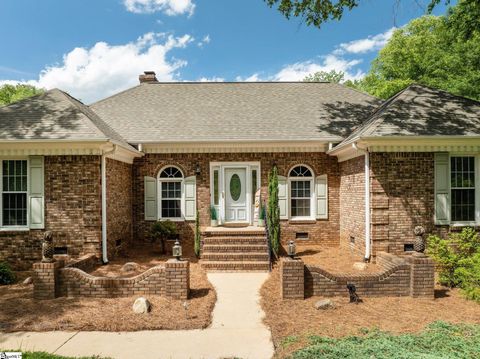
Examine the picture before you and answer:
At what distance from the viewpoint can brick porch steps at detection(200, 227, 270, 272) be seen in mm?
9469

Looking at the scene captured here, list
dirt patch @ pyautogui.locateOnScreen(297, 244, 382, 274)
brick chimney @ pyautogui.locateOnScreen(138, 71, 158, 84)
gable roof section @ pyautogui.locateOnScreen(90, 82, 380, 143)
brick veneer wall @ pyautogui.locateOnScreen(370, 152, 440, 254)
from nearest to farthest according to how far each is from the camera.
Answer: dirt patch @ pyautogui.locateOnScreen(297, 244, 382, 274) → brick veneer wall @ pyautogui.locateOnScreen(370, 152, 440, 254) → gable roof section @ pyautogui.locateOnScreen(90, 82, 380, 143) → brick chimney @ pyautogui.locateOnScreen(138, 71, 158, 84)

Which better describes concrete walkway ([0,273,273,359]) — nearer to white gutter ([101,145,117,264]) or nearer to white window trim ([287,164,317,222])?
white gutter ([101,145,117,264])

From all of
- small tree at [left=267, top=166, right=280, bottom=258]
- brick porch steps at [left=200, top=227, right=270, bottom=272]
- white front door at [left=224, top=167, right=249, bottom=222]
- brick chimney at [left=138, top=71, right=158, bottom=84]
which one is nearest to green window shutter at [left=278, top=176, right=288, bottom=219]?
white front door at [left=224, top=167, right=249, bottom=222]

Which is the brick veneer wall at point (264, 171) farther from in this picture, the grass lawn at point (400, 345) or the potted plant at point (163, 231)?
the grass lawn at point (400, 345)

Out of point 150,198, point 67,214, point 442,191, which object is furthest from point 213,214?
point 442,191

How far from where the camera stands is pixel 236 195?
12.6 metres

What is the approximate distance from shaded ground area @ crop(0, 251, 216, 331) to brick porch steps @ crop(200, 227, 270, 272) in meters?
1.98

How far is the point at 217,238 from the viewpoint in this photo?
10.5 m

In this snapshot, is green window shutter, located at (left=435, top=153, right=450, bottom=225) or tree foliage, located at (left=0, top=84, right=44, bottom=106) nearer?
green window shutter, located at (left=435, top=153, right=450, bottom=225)

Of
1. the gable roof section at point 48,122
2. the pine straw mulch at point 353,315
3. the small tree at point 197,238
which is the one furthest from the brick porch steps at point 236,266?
the gable roof section at point 48,122

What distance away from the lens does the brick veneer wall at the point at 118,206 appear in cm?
1015

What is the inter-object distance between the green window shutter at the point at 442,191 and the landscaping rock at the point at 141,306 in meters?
8.20

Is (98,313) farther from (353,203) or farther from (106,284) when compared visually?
(353,203)

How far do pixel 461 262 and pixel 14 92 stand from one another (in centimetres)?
4847
